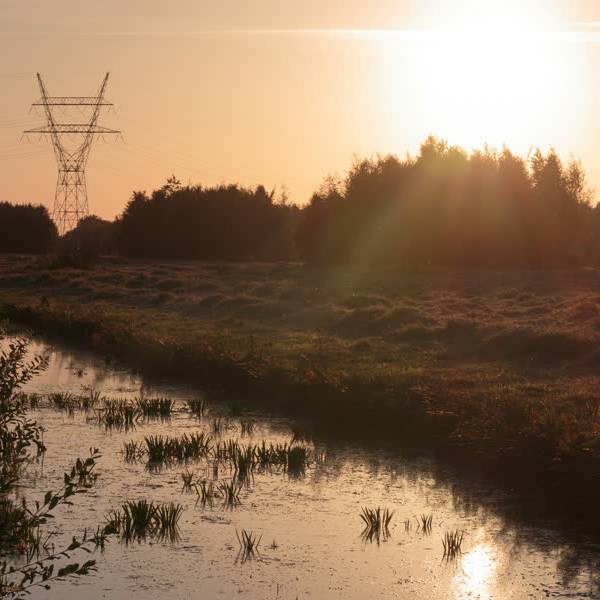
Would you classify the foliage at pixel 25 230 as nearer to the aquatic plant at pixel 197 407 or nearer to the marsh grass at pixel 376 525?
the aquatic plant at pixel 197 407

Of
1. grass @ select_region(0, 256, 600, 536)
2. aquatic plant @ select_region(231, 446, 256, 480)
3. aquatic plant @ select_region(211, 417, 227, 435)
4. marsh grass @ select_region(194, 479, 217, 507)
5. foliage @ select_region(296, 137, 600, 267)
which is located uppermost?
foliage @ select_region(296, 137, 600, 267)

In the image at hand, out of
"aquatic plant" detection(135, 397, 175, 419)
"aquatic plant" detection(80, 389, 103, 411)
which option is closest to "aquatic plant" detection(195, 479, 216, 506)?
"aquatic plant" detection(135, 397, 175, 419)

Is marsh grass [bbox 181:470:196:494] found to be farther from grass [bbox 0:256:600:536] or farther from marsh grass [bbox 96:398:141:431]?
marsh grass [bbox 96:398:141:431]

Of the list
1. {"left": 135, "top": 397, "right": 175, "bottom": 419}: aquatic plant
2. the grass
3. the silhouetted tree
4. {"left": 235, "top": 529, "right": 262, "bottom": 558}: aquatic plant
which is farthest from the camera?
the silhouetted tree

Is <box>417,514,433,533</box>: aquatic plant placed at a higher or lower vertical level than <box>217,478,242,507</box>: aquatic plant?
lower

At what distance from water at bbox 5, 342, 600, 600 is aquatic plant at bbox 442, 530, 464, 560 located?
10 centimetres

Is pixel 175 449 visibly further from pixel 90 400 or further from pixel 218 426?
pixel 90 400

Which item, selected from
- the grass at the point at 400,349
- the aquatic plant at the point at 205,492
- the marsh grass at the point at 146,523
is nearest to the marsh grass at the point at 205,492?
the aquatic plant at the point at 205,492

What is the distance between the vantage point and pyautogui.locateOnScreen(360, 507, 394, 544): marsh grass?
13461 mm

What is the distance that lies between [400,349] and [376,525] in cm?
1488

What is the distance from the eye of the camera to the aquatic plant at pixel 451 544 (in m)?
12.7

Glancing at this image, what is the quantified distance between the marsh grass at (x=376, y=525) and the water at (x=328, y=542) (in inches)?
4.6

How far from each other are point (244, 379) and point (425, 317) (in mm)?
9468

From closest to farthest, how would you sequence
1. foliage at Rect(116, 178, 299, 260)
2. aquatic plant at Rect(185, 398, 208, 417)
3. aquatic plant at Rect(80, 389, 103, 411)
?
aquatic plant at Rect(185, 398, 208, 417), aquatic plant at Rect(80, 389, 103, 411), foliage at Rect(116, 178, 299, 260)
